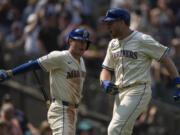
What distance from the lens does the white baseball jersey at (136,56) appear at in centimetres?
654

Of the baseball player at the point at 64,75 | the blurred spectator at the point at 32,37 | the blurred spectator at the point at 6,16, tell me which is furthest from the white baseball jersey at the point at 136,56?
the blurred spectator at the point at 6,16

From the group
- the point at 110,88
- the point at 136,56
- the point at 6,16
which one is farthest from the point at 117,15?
the point at 6,16

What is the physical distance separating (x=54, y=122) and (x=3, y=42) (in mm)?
6419

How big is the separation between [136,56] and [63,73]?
102 cm

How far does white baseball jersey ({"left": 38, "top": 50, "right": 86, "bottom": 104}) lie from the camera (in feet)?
21.9

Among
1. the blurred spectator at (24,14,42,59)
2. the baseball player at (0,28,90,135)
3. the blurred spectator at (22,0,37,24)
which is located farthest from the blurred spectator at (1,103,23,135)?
the blurred spectator at (22,0,37,24)

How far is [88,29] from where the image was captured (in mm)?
11672

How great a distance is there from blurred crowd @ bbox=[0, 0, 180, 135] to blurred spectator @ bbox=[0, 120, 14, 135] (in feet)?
1.80

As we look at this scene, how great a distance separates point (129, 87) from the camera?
6.59m

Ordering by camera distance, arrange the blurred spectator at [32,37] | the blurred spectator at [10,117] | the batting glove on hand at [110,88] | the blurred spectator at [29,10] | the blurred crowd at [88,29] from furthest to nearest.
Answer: the blurred spectator at [29,10], the blurred spectator at [32,37], the blurred crowd at [88,29], the blurred spectator at [10,117], the batting glove on hand at [110,88]

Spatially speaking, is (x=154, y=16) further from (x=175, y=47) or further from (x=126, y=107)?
(x=126, y=107)

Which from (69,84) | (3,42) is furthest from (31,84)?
(69,84)

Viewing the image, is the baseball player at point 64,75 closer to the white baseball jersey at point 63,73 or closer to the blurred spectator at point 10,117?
the white baseball jersey at point 63,73

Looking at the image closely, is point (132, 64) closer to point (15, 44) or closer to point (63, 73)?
point (63, 73)
